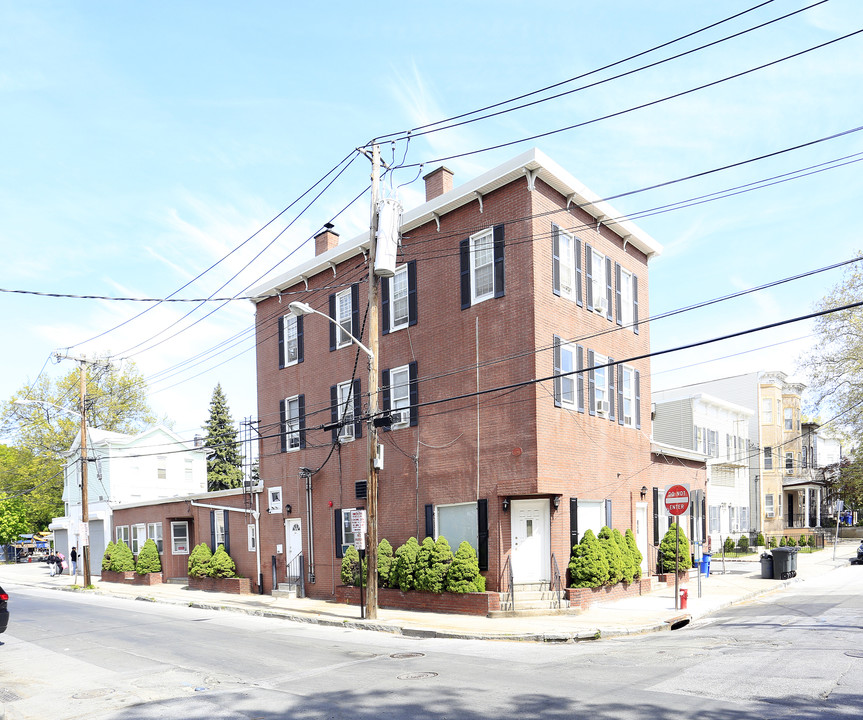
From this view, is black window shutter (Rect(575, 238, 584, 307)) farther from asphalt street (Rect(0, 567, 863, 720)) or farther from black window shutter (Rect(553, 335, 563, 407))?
asphalt street (Rect(0, 567, 863, 720))

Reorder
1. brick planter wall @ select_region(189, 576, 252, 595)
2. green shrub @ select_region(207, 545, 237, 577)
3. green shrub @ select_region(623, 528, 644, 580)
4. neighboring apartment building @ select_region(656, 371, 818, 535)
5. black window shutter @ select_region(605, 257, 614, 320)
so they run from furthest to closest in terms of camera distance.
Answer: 1. neighboring apartment building @ select_region(656, 371, 818, 535)
2. green shrub @ select_region(207, 545, 237, 577)
3. brick planter wall @ select_region(189, 576, 252, 595)
4. black window shutter @ select_region(605, 257, 614, 320)
5. green shrub @ select_region(623, 528, 644, 580)

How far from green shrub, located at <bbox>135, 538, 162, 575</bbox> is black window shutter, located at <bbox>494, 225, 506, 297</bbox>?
2494 centimetres

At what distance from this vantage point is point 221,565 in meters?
31.3

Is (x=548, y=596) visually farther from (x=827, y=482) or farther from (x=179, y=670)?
(x=827, y=482)

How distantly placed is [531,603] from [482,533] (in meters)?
2.27

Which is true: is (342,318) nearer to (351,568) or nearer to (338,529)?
(338,529)

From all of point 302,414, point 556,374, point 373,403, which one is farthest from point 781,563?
point 302,414

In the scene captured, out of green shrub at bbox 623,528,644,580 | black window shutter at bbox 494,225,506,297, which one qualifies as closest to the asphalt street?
green shrub at bbox 623,528,644,580

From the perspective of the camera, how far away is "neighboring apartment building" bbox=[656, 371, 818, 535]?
56850mm

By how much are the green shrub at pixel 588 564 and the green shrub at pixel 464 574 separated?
2.55m

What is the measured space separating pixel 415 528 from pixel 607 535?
18.9ft

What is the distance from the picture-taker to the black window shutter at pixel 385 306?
2556 cm

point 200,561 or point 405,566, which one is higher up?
point 405,566

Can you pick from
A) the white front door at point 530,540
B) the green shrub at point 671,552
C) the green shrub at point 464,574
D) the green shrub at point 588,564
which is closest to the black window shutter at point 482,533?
the green shrub at point 464,574
